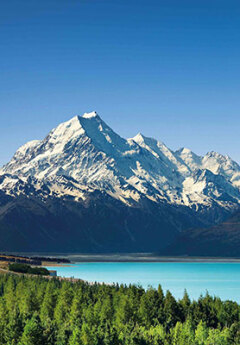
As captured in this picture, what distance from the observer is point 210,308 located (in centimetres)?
18075

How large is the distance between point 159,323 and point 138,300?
22073 mm

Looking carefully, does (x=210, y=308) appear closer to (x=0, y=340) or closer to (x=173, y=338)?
(x=173, y=338)

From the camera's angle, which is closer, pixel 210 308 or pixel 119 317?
pixel 119 317

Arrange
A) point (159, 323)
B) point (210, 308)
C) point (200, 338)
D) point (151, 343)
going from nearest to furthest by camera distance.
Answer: point (151, 343)
point (200, 338)
point (159, 323)
point (210, 308)

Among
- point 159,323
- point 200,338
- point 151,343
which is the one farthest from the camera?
point 159,323

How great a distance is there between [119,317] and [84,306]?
13.5 m

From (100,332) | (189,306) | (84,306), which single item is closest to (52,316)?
(84,306)

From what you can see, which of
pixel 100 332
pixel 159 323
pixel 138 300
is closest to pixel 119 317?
pixel 159 323

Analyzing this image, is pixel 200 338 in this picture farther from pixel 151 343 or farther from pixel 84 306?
pixel 84 306

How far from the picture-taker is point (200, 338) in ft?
455

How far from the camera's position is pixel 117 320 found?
166000 millimetres

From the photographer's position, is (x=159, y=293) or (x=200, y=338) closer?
(x=200, y=338)

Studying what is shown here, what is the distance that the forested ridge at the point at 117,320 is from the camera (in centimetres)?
12950

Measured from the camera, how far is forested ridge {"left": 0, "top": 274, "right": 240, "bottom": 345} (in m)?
130
